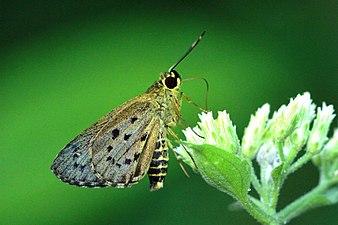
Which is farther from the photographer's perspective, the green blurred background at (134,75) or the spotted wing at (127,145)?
the green blurred background at (134,75)

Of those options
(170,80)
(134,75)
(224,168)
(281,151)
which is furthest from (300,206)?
(134,75)

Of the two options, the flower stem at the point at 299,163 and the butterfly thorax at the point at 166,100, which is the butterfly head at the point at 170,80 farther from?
the flower stem at the point at 299,163

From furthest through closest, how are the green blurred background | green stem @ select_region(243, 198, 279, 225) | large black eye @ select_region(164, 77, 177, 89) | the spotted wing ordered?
the green blurred background, large black eye @ select_region(164, 77, 177, 89), the spotted wing, green stem @ select_region(243, 198, 279, 225)

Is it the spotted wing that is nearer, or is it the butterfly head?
the spotted wing

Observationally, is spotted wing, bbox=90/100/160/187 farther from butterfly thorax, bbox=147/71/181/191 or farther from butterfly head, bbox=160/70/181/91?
butterfly head, bbox=160/70/181/91

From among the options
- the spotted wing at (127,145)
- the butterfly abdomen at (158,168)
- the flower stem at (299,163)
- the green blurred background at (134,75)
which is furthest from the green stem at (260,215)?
the green blurred background at (134,75)

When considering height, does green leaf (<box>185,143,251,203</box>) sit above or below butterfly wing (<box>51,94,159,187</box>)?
below

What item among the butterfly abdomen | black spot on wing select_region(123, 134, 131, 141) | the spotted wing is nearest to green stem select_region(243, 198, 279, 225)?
the butterfly abdomen
